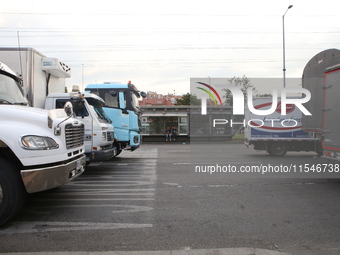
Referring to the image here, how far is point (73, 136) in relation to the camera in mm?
5336

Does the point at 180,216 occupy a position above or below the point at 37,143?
below

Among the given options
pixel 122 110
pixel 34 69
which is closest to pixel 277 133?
pixel 122 110

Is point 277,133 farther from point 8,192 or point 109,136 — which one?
point 8,192

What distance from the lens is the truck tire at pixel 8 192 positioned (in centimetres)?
426

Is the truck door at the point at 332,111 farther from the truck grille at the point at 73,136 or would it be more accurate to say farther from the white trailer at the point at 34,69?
the white trailer at the point at 34,69

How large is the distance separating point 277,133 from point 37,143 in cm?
1232

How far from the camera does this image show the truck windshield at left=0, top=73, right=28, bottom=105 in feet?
18.0

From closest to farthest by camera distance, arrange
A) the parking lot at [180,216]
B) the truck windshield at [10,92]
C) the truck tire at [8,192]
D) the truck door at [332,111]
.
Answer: the parking lot at [180,216], the truck tire at [8,192], the truck windshield at [10,92], the truck door at [332,111]

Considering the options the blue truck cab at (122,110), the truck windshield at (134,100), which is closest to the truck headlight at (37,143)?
the blue truck cab at (122,110)

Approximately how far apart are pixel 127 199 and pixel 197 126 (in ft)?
70.1

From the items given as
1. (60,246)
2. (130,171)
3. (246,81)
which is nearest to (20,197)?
(60,246)

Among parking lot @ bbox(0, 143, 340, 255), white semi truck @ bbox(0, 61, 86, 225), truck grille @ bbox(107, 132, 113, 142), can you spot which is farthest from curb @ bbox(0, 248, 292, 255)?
truck grille @ bbox(107, 132, 113, 142)

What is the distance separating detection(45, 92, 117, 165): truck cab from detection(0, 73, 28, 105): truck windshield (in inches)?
76.7

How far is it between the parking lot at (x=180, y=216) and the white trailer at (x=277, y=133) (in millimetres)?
6502
